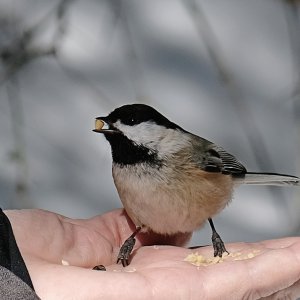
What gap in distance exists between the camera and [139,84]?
2.82m

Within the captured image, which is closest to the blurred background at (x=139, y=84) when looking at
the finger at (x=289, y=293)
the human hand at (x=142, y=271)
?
the human hand at (x=142, y=271)

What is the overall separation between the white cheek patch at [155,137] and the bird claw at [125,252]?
0.20m

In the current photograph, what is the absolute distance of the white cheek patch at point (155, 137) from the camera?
6.63 ft

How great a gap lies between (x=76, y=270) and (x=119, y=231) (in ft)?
1.80

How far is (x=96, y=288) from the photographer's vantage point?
1.58 meters

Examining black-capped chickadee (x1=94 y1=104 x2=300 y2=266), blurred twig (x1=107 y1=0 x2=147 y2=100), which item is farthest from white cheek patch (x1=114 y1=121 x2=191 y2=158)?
blurred twig (x1=107 y1=0 x2=147 y2=100)

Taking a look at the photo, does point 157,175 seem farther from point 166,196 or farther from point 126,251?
point 126,251

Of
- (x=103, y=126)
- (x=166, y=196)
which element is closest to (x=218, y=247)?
(x=166, y=196)

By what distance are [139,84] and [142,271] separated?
1180mm

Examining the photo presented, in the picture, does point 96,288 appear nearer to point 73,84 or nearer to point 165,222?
point 165,222

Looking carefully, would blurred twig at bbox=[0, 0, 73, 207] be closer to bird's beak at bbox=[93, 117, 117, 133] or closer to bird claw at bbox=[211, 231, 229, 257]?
bird's beak at bbox=[93, 117, 117, 133]

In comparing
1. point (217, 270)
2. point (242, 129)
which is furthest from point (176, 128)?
point (242, 129)

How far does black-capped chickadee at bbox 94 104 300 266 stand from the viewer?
79.7 inches

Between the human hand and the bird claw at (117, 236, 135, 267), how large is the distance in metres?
0.02
